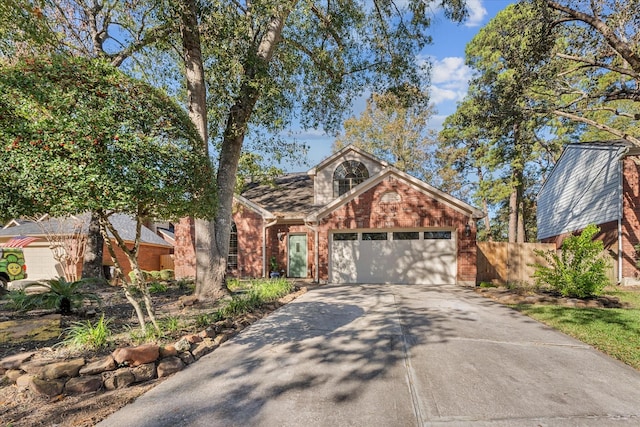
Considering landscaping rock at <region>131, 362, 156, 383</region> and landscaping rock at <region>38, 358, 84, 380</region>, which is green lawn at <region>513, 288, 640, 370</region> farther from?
landscaping rock at <region>38, 358, 84, 380</region>

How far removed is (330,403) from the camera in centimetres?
323

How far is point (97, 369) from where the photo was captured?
12.0 ft

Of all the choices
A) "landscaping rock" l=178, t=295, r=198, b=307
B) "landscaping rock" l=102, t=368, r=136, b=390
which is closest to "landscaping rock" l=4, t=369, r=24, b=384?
"landscaping rock" l=102, t=368, r=136, b=390

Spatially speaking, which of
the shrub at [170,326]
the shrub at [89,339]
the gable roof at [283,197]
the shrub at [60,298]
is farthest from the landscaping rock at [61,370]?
the gable roof at [283,197]

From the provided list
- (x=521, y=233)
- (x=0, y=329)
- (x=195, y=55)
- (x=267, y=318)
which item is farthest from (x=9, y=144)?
(x=521, y=233)

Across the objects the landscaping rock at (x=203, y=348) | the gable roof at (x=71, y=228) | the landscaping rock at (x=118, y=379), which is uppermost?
the gable roof at (x=71, y=228)

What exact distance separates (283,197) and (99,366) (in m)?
13.1

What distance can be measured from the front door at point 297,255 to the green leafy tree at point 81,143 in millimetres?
10340

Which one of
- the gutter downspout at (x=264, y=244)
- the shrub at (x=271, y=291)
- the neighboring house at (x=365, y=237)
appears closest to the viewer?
the shrub at (x=271, y=291)

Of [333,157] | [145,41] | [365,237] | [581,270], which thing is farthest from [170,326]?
[333,157]

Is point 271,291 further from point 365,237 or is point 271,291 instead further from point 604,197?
point 604,197

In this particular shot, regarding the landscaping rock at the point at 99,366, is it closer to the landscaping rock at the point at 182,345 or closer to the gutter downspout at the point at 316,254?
A: the landscaping rock at the point at 182,345

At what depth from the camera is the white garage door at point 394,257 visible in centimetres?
1267

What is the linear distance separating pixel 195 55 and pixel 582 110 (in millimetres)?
13131
